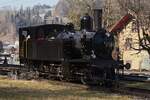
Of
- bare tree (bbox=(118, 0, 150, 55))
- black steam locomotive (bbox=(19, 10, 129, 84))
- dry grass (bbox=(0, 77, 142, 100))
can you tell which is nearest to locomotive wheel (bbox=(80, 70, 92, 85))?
black steam locomotive (bbox=(19, 10, 129, 84))

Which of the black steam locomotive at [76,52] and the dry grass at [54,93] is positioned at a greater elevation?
the black steam locomotive at [76,52]

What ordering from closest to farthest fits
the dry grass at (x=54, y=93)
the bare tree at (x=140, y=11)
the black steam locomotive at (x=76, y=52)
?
the dry grass at (x=54, y=93) → the black steam locomotive at (x=76, y=52) → the bare tree at (x=140, y=11)

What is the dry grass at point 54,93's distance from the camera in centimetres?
1762

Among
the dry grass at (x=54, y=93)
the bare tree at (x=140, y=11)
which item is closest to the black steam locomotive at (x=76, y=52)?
the dry grass at (x=54, y=93)

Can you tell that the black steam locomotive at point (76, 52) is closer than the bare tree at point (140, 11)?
Yes

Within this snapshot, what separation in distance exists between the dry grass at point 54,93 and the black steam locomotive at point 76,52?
42.4 inches

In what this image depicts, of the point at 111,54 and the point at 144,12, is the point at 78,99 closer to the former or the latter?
the point at 111,54

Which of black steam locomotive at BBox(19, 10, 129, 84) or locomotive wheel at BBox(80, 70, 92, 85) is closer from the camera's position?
locomotive wheel at BBox(80, 70, 92, 85)

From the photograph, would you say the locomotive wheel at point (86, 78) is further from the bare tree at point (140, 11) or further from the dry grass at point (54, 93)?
the bare tree at point (140, 11)

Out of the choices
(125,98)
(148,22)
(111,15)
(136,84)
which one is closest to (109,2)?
(111,15)

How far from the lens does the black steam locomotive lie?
23.7 metres

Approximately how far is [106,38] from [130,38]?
35488mm

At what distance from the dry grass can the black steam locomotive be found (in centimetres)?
108

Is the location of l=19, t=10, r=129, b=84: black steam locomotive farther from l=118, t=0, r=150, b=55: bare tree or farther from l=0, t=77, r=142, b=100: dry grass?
l=118, t=0, r=150, b=55: bare tree
